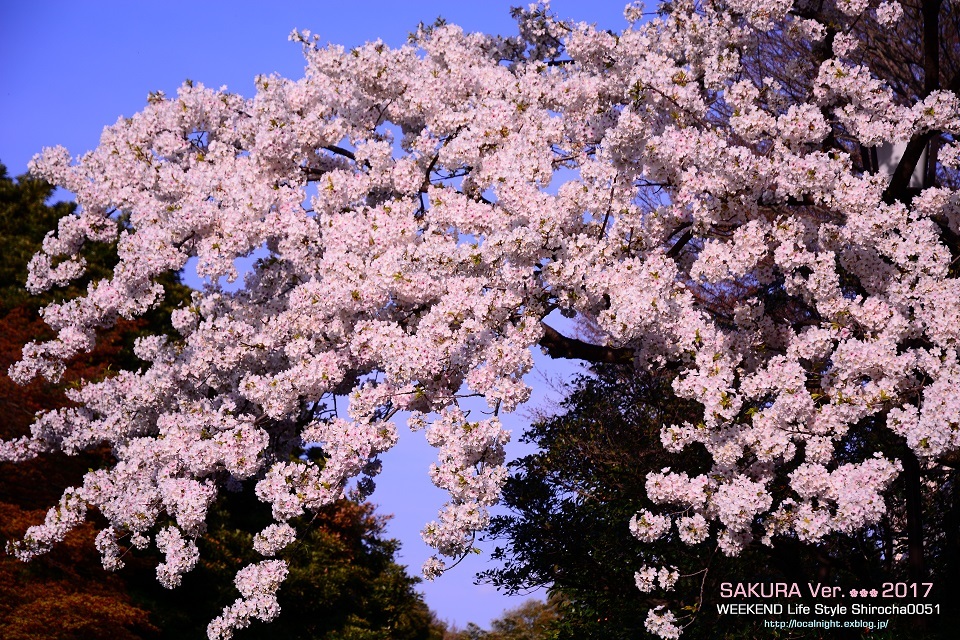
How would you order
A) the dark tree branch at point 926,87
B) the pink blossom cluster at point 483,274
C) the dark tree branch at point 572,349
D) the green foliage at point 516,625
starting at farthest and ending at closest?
the green foliage at point 516,625
the dark tree branch at point 926,87
the dark tree branch at point 572,349
the pink blossom cluster at point 483,274

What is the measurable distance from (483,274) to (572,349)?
2.43 m

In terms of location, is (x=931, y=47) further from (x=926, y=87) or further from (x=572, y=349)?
(x=572, y=349)

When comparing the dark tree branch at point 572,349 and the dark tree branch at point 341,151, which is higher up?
the dark tree branch at point 341,151

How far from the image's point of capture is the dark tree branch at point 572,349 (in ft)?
36.2

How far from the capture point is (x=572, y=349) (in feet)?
36.7

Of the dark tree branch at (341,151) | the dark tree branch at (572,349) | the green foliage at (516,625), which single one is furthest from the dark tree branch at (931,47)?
the green foliage at (516,625)

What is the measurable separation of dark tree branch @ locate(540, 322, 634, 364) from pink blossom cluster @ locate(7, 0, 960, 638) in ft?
0.25

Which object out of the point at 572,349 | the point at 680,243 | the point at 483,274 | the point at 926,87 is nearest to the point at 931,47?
the point at 926,87

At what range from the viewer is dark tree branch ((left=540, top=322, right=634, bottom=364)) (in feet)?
36.2

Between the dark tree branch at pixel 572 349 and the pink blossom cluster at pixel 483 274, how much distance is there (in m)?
0.08

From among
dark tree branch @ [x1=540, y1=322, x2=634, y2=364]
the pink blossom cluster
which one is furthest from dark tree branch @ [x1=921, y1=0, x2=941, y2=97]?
dark tree branch @ [x1=540, y1=322, x2=634, y2=364]

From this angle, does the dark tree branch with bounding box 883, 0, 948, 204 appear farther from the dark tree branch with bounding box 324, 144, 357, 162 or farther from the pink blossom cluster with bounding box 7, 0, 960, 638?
the dark tree branch with bounding box 324, 144, 357, 162

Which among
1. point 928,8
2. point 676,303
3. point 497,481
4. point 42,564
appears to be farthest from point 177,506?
point 928,8

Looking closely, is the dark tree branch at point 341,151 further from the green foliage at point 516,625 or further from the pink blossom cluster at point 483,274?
the green foliage at point 516,625
